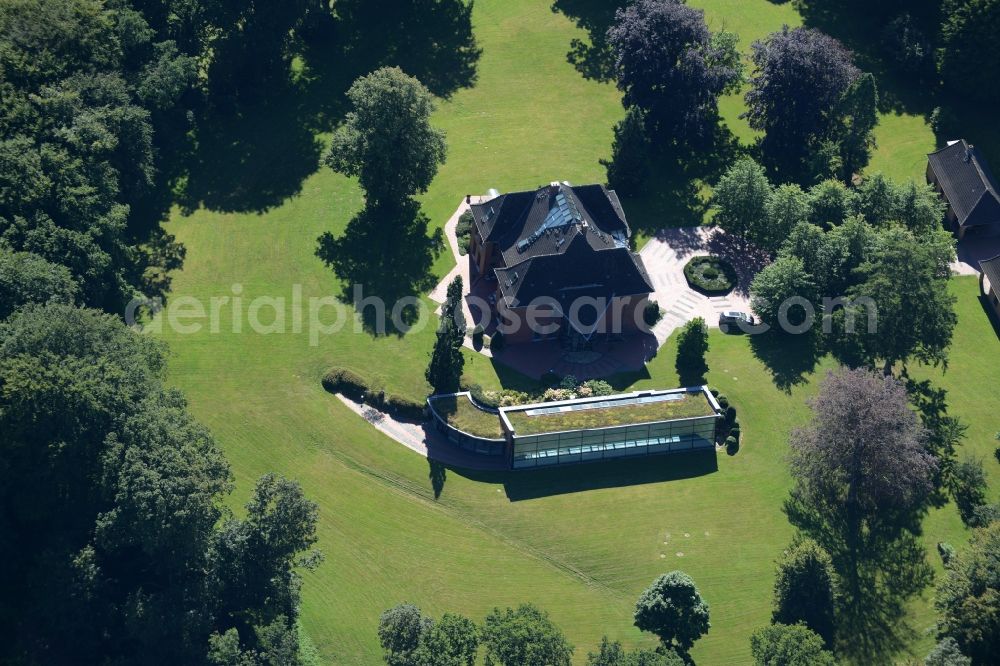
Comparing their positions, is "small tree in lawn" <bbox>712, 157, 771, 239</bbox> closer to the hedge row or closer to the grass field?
the grass field

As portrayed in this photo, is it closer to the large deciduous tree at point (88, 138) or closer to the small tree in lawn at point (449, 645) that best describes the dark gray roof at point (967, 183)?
the small tree in lawn at point (449, 645)

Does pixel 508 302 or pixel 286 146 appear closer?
pixel 508 302

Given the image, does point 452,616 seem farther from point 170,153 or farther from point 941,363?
point 170,153

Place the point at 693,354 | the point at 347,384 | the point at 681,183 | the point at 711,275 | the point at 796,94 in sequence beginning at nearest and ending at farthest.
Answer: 1. the point at 347,384
2. the point at 693,354
3. the point at 711,275
4. the point at 796,94
5. the point at 681,183

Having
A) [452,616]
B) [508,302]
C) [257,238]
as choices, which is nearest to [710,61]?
[508,302]

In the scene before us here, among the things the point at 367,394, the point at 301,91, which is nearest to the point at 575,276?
the point at 367,394

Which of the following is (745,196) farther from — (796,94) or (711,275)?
(796,94)

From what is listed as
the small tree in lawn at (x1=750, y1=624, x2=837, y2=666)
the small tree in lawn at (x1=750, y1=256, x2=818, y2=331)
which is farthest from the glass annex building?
the small tree in lawn at (x1=750, y1=624, x2=837, y2=666)
